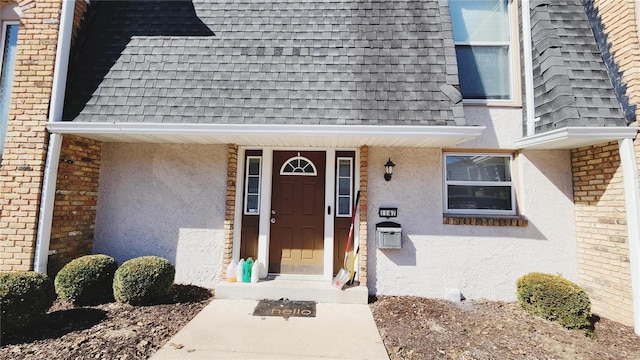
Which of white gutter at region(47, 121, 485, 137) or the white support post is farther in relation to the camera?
the white support post

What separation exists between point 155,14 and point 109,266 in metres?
4.65

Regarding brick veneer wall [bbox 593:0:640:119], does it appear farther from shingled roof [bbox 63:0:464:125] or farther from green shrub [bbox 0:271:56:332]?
green shrub [bbox 0:271:56:332]

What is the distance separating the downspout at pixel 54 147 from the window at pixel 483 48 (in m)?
6.80

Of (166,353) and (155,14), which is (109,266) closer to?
(166,353)

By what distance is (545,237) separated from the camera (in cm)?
499

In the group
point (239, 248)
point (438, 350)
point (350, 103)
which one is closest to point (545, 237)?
point (438, 350)

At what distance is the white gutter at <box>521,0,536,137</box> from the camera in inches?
196

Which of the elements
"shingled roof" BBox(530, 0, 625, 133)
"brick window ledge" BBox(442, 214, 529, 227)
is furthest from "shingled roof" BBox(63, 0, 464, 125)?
"brick window ledge" BBox(442, 214, 529, 227)

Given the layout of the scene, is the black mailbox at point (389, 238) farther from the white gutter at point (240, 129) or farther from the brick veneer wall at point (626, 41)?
the brick veneer wall at point (626, 41)

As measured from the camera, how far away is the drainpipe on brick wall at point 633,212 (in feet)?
13.3

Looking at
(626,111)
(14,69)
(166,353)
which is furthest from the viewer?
(14,69)

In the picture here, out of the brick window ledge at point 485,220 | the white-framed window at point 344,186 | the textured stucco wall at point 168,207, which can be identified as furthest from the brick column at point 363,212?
the textured stucco wall at point 168,207

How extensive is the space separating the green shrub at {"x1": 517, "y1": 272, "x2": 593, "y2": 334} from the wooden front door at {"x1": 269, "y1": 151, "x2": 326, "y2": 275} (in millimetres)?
3357

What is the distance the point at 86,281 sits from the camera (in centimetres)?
442
